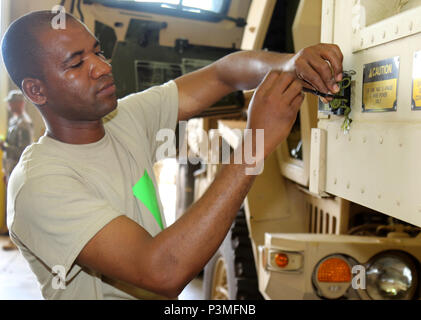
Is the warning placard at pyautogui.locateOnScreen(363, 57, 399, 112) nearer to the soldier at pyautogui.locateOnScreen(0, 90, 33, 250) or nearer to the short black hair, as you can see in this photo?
the short black hair

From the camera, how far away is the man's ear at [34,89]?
132 cm

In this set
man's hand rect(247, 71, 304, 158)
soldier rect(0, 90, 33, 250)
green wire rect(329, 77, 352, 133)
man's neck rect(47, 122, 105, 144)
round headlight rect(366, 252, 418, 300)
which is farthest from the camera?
soldier rect(0, 90, 33, 250)

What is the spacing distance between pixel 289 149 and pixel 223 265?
2.84 ft

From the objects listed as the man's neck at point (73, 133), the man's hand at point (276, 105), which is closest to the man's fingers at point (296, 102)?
the man's hand at point (276, 105)

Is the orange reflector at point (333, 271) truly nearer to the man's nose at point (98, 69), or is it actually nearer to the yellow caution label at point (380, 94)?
the yellow caution label at point (380, 94)

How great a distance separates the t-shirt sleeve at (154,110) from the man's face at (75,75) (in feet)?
1.01

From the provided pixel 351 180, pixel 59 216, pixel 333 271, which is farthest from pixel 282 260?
pixel 59 216

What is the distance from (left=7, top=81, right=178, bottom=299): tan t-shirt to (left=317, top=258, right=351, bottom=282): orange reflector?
802 mm

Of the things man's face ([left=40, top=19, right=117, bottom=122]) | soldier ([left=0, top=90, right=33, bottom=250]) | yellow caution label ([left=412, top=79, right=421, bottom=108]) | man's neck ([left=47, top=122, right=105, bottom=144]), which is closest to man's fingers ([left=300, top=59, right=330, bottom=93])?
yellow caution label ([left=412, top=79, right=421, bottom=108])

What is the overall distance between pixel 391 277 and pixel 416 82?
45.8 inches

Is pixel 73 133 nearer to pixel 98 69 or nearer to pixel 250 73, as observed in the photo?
pixel 98 69

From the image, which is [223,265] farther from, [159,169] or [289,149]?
[159,169]

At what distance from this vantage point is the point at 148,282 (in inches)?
41.9

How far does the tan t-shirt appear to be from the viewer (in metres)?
1.11
